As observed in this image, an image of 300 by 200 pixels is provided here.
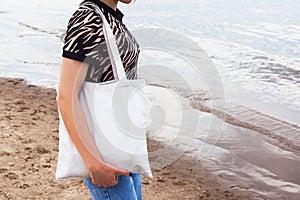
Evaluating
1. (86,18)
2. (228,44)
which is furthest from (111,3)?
(228,44)

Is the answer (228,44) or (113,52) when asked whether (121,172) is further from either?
(228,44)

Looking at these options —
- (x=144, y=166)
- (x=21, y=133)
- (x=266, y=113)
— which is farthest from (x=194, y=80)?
(x=144, y=166)

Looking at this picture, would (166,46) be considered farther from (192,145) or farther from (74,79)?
(74,79)

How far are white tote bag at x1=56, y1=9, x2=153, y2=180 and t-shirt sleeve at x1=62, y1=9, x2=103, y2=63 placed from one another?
0.04 meters

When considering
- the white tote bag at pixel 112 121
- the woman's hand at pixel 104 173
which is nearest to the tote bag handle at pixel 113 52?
the white tote bag at pixel 112 121

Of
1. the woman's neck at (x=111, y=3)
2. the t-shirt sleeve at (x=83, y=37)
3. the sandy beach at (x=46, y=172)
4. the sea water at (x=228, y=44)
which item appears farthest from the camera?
the sea water at (x=228, y=44)

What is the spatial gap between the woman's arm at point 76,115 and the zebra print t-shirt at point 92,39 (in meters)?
0.03

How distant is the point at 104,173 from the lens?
4.93 feet

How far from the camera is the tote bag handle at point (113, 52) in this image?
1.48 metres

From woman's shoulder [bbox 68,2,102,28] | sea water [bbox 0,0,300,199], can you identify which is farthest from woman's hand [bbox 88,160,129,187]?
sea water [bbox 0,0,300,199]

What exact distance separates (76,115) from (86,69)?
6.1 inches

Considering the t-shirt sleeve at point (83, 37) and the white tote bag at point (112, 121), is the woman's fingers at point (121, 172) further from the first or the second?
the t-shirt sleeve at point (83, 37)

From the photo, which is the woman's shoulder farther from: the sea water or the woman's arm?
the sea water

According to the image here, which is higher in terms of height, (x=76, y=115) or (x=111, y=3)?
(x=111, y=3)
